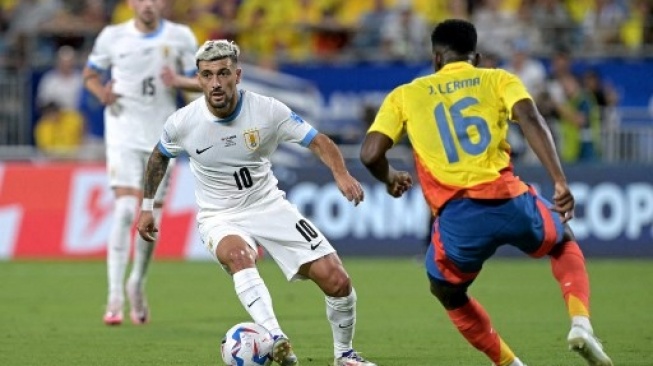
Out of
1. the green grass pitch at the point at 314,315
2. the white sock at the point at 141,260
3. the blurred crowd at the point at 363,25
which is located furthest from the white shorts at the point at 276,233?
the blurred crowd at the point at 363,25

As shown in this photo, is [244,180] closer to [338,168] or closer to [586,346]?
[338,168]

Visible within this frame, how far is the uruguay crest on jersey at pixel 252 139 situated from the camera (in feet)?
31.8

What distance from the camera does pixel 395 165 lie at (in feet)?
69.8

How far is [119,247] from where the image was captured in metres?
13.1

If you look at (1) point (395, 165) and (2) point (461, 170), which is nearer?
(2) point (461, 170)

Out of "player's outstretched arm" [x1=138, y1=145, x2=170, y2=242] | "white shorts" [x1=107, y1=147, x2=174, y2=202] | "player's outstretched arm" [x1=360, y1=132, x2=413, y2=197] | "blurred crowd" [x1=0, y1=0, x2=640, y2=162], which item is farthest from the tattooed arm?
"blurred crowd" [x1=0, y1=0, x2=640, y2=162]

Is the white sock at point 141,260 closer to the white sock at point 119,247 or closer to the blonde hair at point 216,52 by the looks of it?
the white sock at point 119,247

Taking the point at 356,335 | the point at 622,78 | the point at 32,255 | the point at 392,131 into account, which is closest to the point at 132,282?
the point at 356,335

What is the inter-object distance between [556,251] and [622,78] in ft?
47.2

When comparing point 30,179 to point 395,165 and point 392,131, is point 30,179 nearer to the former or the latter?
point 395,165

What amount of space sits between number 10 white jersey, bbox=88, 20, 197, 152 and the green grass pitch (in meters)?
1.73

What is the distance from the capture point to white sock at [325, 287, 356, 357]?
9.60 m

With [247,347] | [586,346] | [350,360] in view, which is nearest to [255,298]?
[247,347]

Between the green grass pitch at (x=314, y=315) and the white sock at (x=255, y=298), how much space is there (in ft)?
3.19
